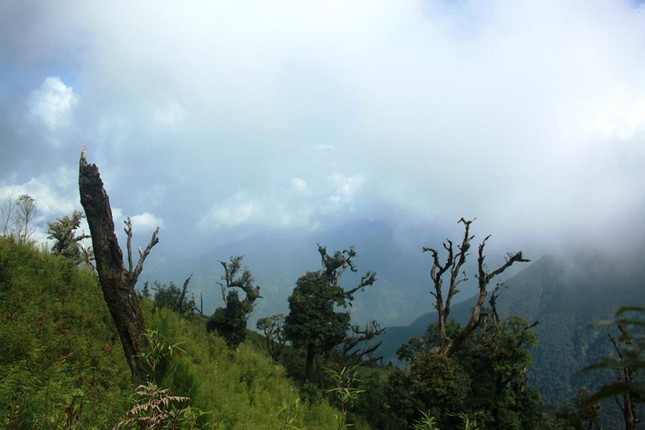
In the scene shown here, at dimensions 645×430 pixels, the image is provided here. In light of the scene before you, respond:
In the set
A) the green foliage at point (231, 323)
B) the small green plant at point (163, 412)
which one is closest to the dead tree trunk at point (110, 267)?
the small green plant at point (163, 412)

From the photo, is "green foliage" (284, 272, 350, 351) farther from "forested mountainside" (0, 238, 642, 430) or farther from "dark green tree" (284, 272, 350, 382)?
"forested mountainside" (0, 238, 642, 430)

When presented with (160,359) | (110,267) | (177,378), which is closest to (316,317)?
(110,267)

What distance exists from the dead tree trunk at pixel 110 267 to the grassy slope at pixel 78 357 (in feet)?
2.65

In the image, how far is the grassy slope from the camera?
29.0 feet

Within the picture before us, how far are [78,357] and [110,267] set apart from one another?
522 centimetres

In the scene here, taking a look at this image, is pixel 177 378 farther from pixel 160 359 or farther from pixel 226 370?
pixel 226 370

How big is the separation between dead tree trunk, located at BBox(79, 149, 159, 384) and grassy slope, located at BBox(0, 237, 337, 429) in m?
0.81

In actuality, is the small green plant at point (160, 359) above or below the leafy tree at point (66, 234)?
below

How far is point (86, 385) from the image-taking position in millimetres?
10789

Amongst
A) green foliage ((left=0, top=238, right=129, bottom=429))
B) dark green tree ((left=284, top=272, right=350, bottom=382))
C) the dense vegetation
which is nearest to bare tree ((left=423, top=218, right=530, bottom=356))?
the dense vegetation

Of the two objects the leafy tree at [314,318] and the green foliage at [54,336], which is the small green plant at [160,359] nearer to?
the green foliage at [54,336]

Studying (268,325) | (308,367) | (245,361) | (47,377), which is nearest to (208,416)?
(47,377)

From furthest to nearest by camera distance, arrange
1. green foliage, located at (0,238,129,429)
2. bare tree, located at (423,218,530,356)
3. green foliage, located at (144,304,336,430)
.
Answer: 1. bare tree, located at (423,218,530,356)
2. green foliage, located at (144,304,336,430)
3. green foliage, located at (0,238,129,429)

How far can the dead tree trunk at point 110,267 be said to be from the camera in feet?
28.8
